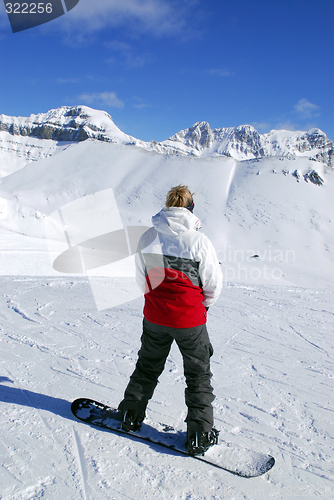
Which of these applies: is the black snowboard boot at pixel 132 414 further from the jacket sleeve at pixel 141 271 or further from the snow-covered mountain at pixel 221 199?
the snow-covered mountain at pixel 221 199

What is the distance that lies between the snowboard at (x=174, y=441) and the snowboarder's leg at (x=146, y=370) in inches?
5.2

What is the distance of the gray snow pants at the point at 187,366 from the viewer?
1949 mm

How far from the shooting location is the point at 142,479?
167 cm

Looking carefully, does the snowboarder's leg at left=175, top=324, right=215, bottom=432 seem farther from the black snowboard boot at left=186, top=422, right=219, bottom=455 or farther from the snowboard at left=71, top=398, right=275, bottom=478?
the snowboard at left=71, top=398, right=275, bottom=478

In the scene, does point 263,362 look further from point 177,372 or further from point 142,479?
point 142,479

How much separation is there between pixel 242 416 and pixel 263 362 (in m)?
1.16

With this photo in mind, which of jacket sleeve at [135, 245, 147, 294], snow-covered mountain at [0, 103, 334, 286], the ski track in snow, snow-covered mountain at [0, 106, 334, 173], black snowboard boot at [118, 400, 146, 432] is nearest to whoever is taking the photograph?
the ski track in snow

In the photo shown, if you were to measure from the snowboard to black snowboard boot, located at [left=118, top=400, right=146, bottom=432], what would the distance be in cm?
4

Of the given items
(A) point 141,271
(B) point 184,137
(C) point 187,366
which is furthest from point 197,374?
(B) point 184,137

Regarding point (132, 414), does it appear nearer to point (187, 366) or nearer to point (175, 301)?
point (187, 366)

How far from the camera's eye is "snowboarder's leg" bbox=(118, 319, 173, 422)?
6.81ft

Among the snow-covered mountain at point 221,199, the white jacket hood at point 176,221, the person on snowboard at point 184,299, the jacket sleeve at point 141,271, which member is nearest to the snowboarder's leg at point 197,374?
the person on snowboard at point 184,299

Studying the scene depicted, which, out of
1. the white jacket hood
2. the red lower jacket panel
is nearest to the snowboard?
the red lower jacket panel

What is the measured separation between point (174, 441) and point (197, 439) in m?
0.21
